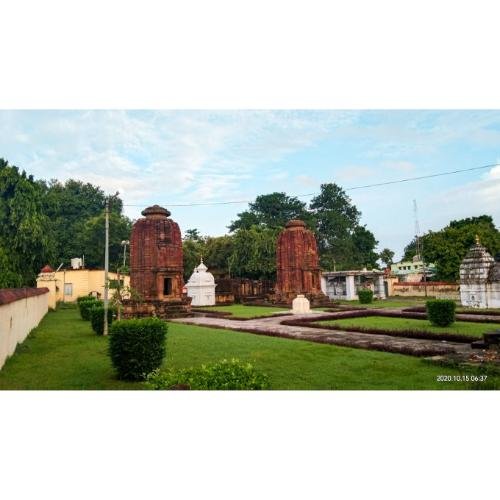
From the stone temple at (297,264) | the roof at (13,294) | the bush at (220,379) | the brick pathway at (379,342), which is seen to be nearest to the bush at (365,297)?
the stone temple at (297,264)

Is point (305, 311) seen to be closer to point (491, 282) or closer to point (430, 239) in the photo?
point (430, 239)

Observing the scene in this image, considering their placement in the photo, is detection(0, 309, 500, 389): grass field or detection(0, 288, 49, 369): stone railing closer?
detection(0, 309, 500, 389): grass field

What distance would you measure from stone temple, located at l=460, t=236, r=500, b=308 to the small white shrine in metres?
14.8

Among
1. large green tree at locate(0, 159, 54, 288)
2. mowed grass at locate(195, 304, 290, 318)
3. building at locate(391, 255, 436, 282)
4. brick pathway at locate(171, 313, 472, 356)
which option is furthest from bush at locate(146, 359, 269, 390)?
building at locate(391, 255, 436, 282)

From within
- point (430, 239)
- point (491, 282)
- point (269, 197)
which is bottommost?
point (491, 282)

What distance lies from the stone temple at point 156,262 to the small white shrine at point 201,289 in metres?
7.24

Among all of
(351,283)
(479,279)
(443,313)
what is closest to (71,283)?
(443,313)

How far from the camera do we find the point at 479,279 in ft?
55.0

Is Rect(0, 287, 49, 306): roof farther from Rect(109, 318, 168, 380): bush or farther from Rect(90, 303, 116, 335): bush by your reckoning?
Rect(109, 318, 168, 380): bush

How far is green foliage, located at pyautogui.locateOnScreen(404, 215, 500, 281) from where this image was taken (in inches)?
633

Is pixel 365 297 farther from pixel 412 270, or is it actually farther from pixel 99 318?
pixel 99 318

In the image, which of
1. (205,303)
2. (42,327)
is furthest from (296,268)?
(42,327)

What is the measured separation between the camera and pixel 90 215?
12.2 metres
